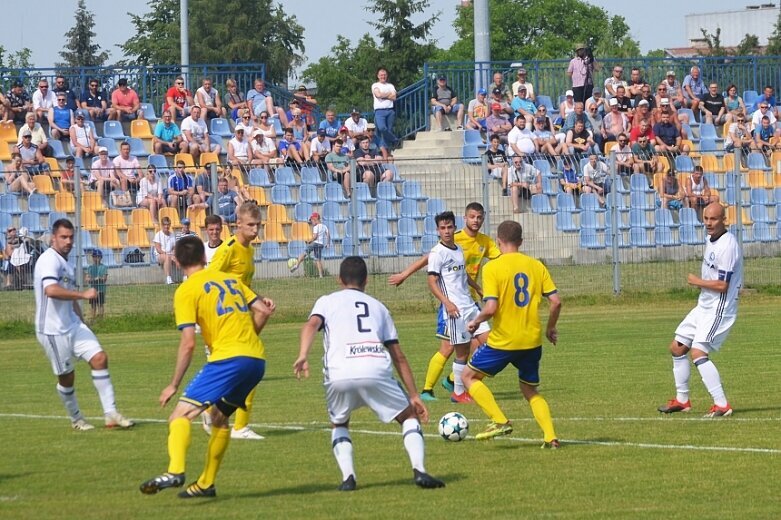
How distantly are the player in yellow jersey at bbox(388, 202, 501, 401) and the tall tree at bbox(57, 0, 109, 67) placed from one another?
262 ft

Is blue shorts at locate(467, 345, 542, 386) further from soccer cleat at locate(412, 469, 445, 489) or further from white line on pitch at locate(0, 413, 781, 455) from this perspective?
soccer cleat at locate(412, 469, 445, 489)

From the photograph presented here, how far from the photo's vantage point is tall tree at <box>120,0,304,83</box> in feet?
299

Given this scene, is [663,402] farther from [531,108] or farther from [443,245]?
[531,108]

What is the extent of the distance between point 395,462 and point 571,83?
87.3ft

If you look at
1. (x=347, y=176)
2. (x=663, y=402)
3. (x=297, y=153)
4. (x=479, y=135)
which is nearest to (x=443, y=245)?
(x=663, y=402)

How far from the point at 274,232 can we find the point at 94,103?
8576mm

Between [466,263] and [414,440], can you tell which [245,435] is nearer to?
[414,440]

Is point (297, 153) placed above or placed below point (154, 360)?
above

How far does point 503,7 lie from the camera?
120500 millimetres

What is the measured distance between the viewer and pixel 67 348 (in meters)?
13.4

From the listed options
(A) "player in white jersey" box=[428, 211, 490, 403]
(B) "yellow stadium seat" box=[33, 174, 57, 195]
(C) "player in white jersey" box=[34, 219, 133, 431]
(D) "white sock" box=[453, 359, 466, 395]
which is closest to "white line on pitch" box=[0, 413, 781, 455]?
(C) "player in white jersey" box=[34, 219, 133, 431]

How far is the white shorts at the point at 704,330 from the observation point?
13.6 meters

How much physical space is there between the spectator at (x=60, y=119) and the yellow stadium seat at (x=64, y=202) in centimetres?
580

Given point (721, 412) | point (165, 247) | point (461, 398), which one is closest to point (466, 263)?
point (461, 398)
